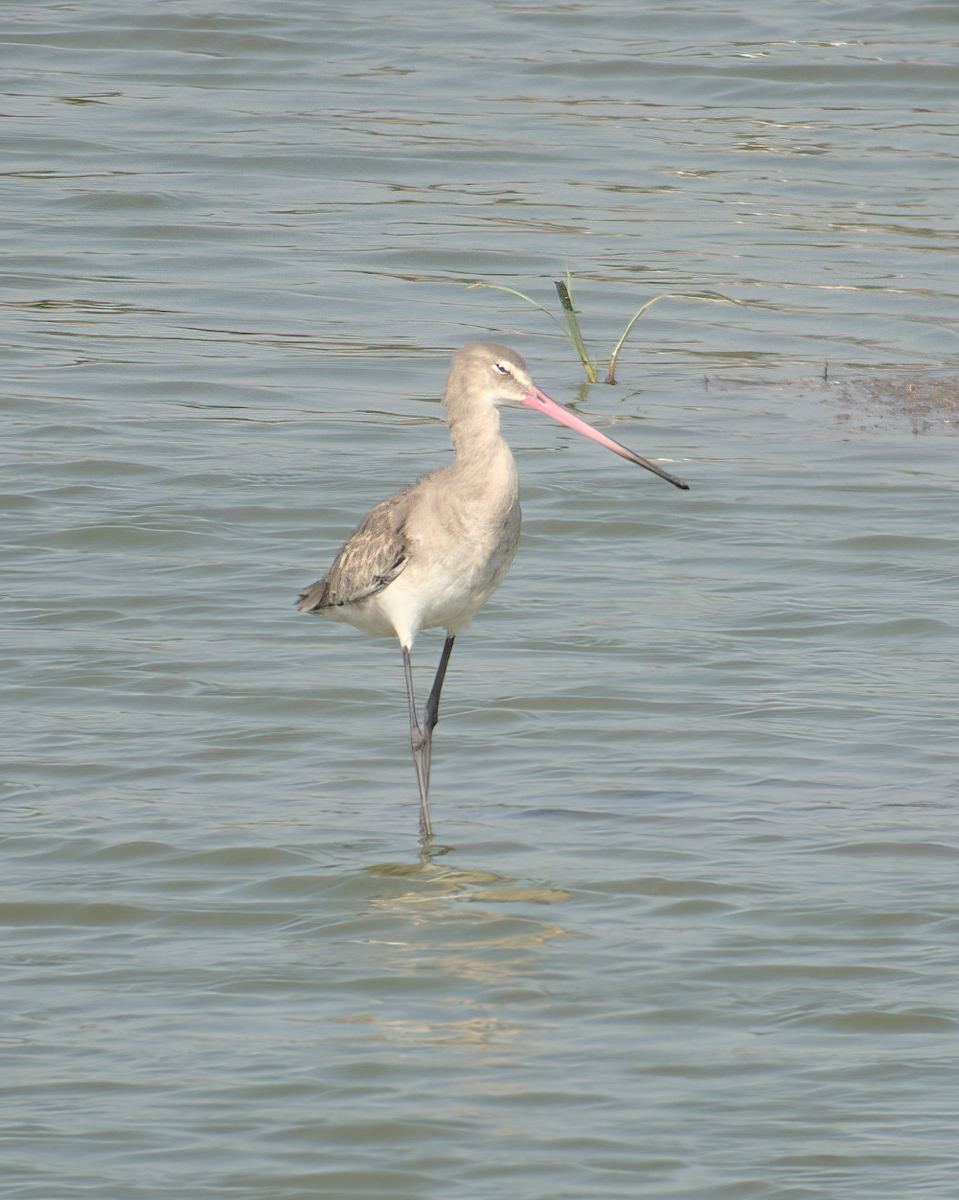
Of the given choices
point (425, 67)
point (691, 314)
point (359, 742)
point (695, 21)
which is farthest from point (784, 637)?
point (695, 21)

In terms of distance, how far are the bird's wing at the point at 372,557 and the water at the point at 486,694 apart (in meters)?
0.63

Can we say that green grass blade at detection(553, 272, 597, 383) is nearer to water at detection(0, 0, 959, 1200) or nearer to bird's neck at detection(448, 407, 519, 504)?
water at detection(0, 0, 959, 1200)

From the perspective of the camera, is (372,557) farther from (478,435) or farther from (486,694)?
(486,694)

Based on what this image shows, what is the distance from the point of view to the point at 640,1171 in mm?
4383

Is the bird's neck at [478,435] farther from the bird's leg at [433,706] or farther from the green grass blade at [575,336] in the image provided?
the green grass blade at [575,336]

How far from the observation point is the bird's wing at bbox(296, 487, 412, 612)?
20.9 ft

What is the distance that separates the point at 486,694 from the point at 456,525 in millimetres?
1387

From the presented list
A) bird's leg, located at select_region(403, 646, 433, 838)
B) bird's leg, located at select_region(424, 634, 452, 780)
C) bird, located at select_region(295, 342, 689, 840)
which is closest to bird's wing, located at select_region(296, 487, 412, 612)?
bird, located at select_region(295, 342, 689, 840)

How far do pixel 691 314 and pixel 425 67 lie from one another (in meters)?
7.41

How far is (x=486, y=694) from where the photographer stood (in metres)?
7.52

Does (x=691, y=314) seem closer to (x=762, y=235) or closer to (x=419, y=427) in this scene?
(x=762, y=235)

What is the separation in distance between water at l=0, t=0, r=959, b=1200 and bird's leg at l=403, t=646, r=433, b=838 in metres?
0.10

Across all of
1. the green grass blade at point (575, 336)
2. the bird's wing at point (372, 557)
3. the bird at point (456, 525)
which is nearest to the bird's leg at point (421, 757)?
the bird at point (456, 525)

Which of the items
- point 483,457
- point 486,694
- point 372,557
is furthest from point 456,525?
point 486,694
